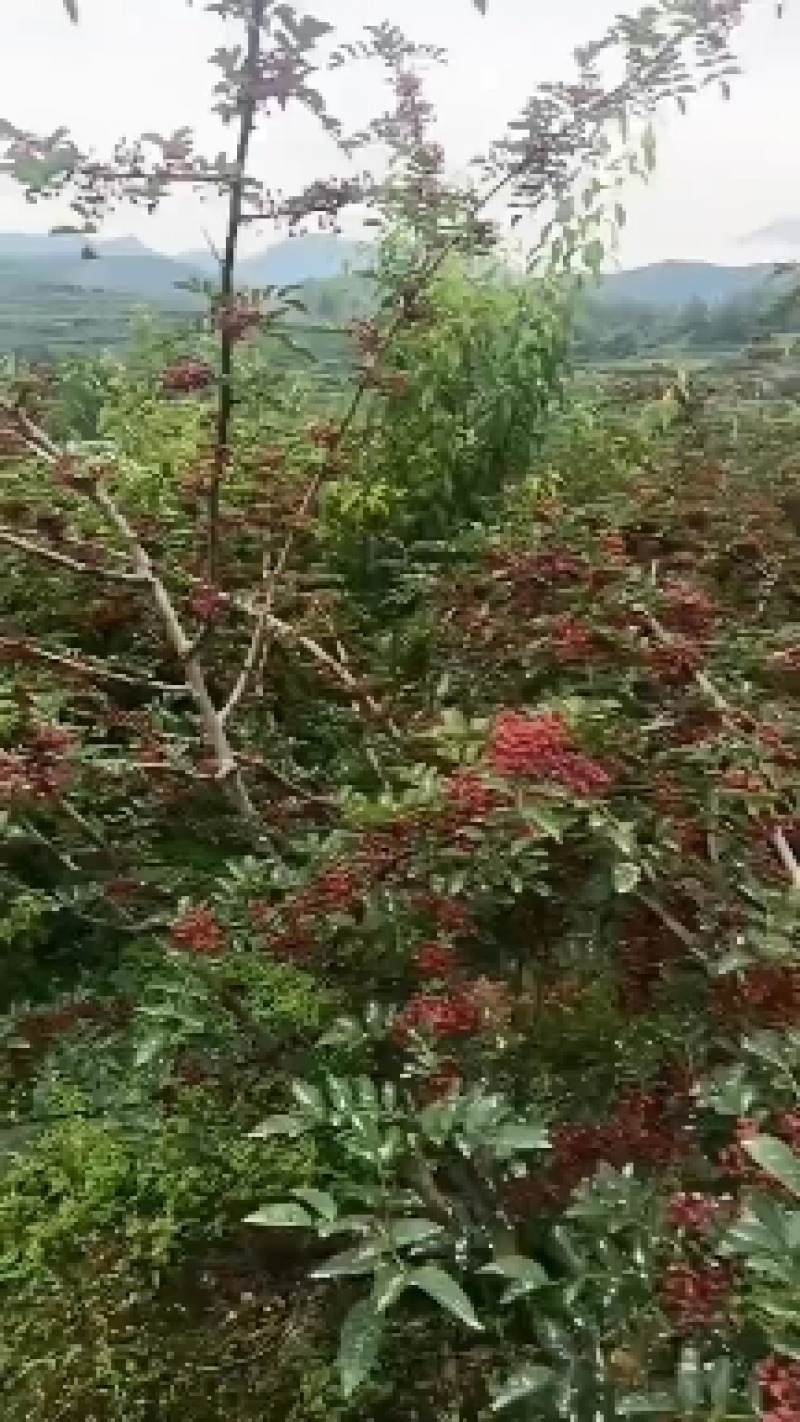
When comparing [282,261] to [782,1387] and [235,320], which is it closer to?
[235,320]

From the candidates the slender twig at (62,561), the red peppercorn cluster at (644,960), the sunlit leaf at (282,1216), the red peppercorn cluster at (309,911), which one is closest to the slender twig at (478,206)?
the slender twig at (62,561)

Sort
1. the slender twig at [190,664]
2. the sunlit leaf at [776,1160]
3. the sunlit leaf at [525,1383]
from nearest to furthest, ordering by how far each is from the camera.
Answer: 1. the sunlit leaf at [776,1160]
2. the sunlit leaf at [525,1383]
3. the slender twig at [190,664]

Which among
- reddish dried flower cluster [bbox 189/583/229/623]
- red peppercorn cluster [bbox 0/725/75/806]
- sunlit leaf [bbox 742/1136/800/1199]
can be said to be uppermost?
reddish dried flower cluster [bbox 189/583/229/623]

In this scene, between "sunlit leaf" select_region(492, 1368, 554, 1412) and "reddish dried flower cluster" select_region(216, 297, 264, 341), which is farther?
"reddish dried flower cluster" select_region(216, 297, 264, 341)

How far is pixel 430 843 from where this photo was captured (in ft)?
6.31

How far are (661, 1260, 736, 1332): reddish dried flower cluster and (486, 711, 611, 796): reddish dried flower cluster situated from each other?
22.5 inches

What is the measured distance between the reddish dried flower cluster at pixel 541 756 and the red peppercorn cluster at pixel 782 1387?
696mm

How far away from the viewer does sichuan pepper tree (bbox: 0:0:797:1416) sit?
5.67 ft

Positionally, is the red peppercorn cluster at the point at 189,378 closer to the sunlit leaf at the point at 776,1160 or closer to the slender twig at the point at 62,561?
the slender twig at the point at 62,561

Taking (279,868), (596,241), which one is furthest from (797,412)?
(279,868)

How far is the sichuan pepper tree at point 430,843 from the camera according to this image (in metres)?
1.73

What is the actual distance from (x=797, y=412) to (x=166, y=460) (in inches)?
82.4

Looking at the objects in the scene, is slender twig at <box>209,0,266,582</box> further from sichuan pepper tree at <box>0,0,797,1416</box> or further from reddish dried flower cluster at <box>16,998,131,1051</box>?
reddish dried flower cluster at <box>16,998,131,1051</box>

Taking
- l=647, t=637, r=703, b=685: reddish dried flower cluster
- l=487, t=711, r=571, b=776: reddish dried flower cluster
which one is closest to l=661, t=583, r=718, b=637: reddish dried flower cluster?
l=647, t=637, r=703, b=685: reddish dried flower cluster
